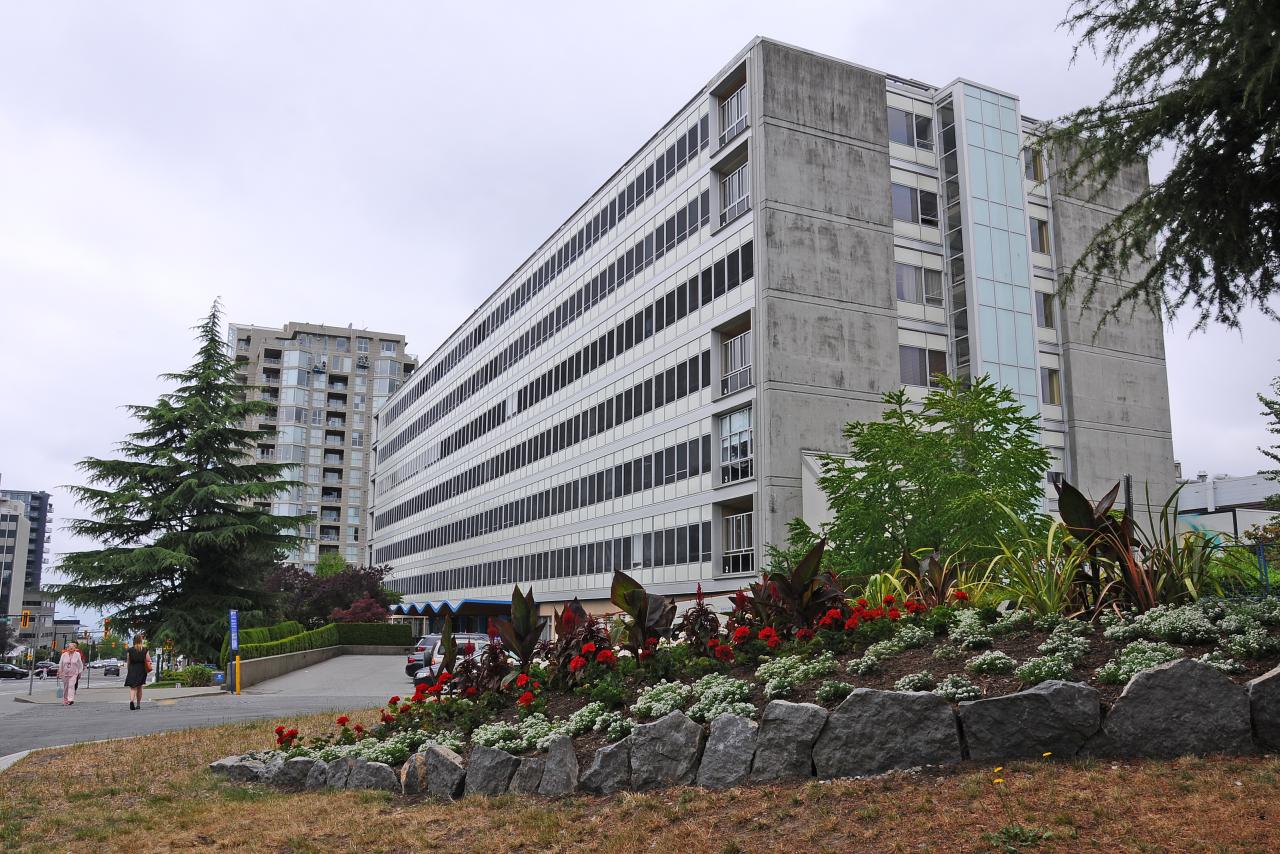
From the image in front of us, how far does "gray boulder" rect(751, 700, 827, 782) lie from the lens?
790 centimetres

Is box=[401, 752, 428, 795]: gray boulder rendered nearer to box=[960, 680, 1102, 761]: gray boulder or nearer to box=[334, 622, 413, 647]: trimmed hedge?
box=[960, 680, 1102, 761]: gray boulder

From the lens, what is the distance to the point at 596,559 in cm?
5016

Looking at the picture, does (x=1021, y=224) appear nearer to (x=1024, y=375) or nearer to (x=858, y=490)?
(x=1024, y=375)

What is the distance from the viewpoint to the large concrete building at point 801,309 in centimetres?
3978

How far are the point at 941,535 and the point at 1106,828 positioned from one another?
14680 mm

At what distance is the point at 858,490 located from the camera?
2144 cm

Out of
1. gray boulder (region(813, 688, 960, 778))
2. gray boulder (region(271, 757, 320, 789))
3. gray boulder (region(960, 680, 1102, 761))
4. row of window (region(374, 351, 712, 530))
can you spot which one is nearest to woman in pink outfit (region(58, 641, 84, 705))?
gray boulder (region(271, 757, 320, 789))

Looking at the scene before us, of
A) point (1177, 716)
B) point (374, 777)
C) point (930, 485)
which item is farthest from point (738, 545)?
point (1177, 716)

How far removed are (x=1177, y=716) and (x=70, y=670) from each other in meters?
29.4

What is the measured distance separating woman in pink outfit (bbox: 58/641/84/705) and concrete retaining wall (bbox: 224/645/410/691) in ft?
15.8

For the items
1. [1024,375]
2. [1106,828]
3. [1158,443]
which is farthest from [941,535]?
[1158,443]

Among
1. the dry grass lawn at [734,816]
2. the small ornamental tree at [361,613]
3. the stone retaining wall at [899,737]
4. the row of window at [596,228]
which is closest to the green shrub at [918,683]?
A: the stone retaining wall at [899,737]

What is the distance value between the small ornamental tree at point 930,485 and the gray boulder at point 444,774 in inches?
454

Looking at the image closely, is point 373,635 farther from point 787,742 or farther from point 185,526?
point 787,742
